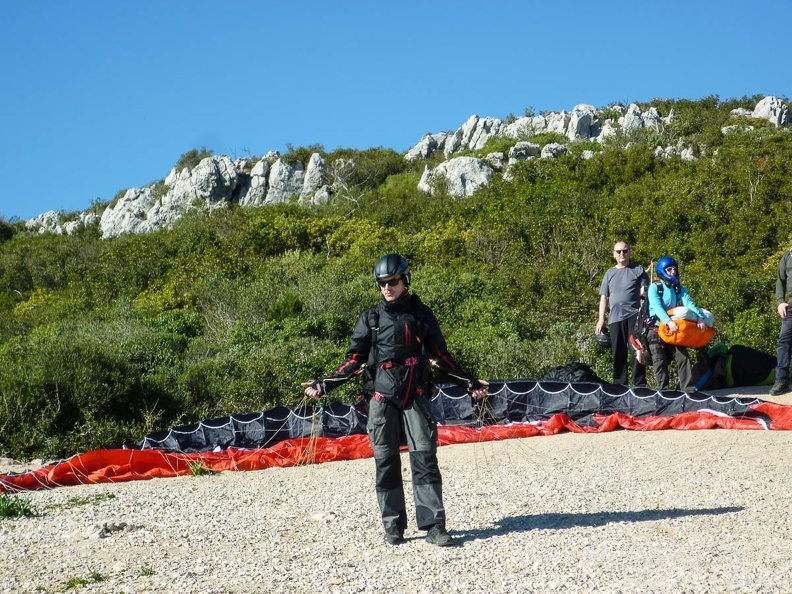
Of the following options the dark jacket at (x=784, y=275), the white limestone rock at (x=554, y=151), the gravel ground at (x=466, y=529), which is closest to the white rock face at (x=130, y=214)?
the white limestone rock at (x=554, y=151)

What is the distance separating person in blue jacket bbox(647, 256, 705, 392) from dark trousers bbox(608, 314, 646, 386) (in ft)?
0.89

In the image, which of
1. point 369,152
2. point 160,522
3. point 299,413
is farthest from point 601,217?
point 369,152

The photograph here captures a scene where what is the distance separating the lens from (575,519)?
5980mm

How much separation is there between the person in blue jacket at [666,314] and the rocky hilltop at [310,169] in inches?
1451

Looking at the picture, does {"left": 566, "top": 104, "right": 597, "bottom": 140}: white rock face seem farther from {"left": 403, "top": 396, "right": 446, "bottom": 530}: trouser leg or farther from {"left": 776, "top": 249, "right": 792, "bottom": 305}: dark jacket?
{"left": 403, "top": 396, "right": 446, "bottom": 530}: trouser leg

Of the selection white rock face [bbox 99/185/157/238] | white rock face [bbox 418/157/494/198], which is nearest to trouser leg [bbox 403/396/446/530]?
white rock face [bbox 418/157/494/198]

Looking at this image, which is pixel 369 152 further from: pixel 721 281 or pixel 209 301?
pixel 721 281

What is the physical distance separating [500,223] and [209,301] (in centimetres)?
1156

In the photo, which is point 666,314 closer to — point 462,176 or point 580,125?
point 462,176

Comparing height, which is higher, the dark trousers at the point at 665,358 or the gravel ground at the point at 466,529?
the dark trousers at the point at 665,358

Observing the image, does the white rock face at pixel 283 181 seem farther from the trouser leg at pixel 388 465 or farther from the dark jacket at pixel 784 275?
the trouser leg at pixel 388 465

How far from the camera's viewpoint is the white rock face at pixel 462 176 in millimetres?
44656

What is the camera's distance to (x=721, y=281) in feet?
56.7

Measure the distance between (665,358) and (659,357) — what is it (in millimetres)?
90
